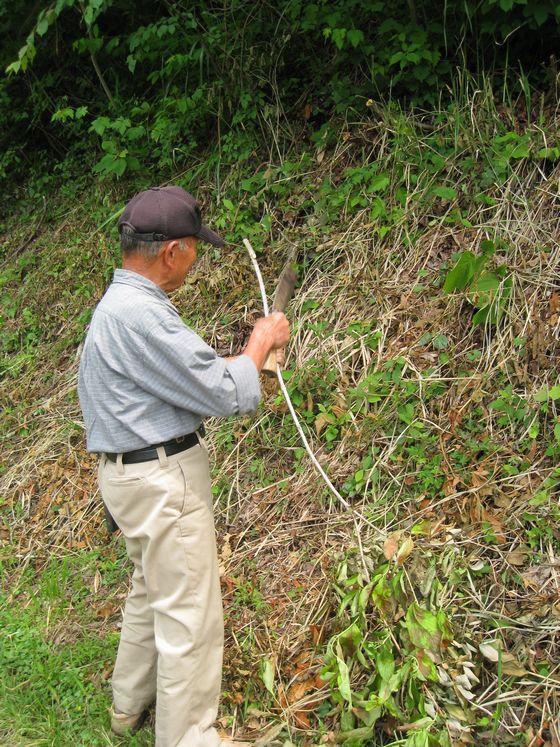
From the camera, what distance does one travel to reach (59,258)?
21.2 ft

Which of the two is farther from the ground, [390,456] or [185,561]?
[185,561]

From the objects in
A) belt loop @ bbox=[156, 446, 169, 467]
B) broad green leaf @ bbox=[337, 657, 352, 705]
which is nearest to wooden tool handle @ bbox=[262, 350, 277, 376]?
belt loop @ bbox=[156, 446, 169, 467]

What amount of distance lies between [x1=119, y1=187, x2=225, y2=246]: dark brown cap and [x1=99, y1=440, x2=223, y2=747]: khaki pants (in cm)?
83

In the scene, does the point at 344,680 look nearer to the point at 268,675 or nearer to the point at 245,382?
the point at 268,675

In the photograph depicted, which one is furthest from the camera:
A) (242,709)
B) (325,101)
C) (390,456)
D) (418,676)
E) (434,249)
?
(325,101)

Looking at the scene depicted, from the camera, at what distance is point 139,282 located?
8.80ft

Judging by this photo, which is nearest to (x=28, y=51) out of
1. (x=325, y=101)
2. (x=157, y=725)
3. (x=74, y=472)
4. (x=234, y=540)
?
(x=325, y=101)

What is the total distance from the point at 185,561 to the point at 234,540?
1132 millimetres

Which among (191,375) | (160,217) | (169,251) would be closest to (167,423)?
(191,375)

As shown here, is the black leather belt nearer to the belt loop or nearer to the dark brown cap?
the belt loop

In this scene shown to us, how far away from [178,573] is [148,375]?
786 mm

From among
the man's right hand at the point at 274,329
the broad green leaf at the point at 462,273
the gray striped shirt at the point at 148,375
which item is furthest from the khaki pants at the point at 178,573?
the broad green leaf at the point at 462,273

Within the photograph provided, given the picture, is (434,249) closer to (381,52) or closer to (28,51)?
(381,52)

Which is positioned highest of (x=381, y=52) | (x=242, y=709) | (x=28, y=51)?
(x=28, y=51)
